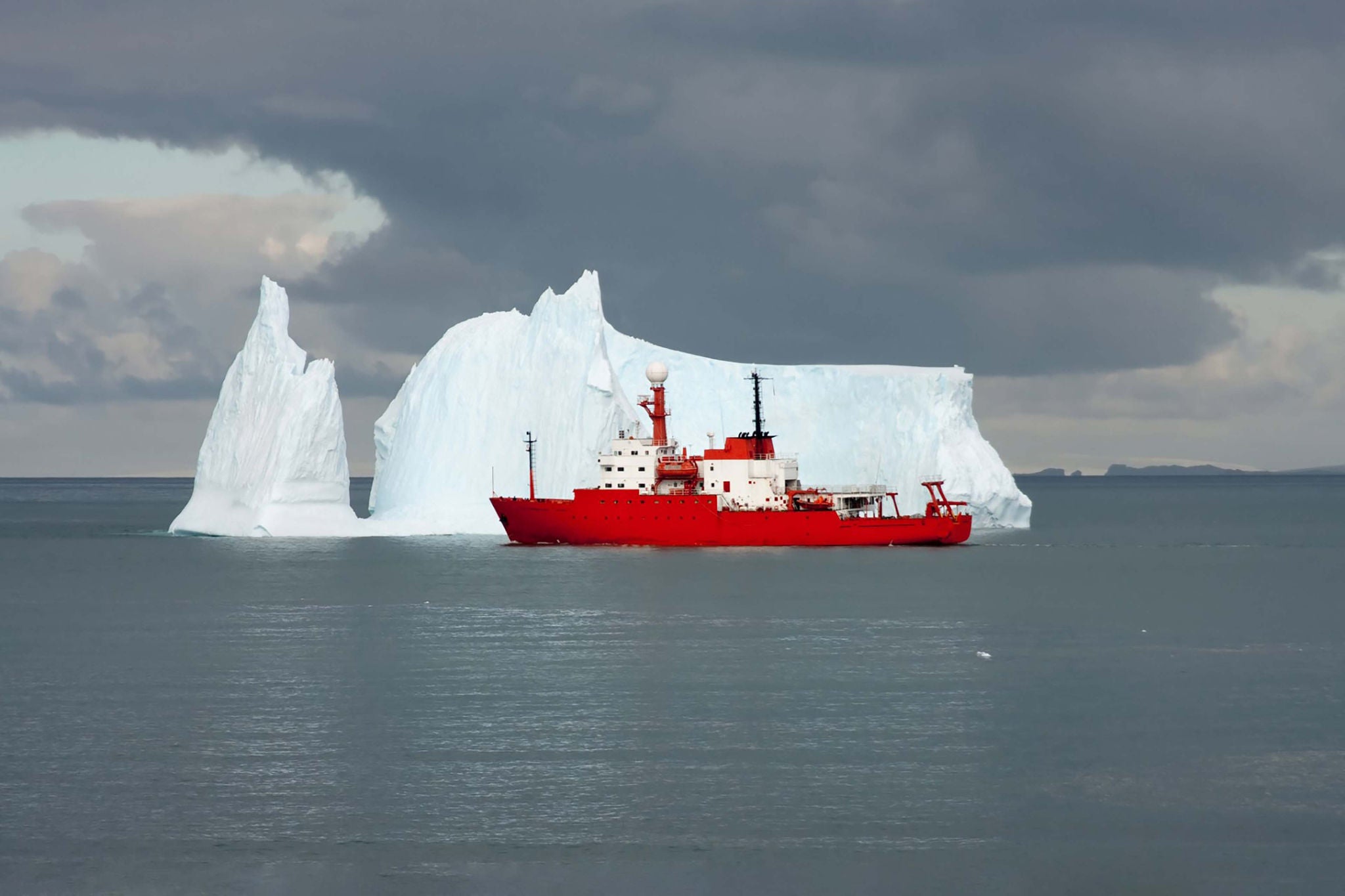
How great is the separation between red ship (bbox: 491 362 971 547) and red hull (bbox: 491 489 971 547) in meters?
0.03

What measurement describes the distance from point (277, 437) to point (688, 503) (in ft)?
45.0

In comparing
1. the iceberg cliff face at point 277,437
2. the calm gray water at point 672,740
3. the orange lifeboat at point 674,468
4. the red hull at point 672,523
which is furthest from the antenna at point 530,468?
the calm gray water at point 672,740

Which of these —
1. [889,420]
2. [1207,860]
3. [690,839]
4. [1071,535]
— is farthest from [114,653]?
[1071,535]

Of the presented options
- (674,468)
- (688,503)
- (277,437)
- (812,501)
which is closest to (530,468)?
(674,468)

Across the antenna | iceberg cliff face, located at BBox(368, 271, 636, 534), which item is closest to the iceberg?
iceberg cliff face, located at BBox(368, 271, 636, 534)

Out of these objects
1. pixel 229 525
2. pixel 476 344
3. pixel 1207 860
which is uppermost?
pixel 476 344

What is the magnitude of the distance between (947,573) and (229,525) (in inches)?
995

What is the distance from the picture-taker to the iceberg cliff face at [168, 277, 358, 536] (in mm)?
50188

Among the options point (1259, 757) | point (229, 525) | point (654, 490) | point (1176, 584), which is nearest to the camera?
point (1259, 757)

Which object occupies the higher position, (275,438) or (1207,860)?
(275,438)

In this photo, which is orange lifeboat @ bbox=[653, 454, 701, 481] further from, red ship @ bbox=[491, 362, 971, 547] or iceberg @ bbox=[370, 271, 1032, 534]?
iceberg @ bbox=[370, 271, 1032, 534]

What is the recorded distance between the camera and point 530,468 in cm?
5112

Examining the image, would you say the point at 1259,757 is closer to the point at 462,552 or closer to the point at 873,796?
the point at 873,796

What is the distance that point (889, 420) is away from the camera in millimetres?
59656
